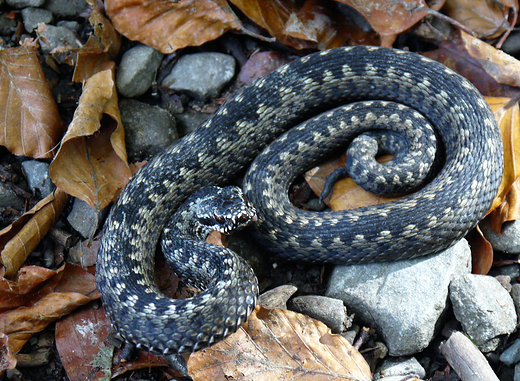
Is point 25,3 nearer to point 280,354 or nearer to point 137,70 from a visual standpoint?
point 137,70

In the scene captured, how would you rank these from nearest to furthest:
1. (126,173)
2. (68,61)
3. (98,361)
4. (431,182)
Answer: (98,361) → (431,182) → (126,173) → (68,61)

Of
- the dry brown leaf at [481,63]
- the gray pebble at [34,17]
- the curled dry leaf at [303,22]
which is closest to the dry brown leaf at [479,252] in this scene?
the dry brown leaf at [481,63]

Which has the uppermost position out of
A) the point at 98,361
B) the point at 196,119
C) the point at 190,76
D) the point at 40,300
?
the point at 190,76

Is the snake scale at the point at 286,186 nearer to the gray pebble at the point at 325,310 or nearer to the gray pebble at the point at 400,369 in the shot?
the gray pebble at the point at 325,310

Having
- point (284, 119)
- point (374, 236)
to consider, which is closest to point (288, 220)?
point (374, 236)

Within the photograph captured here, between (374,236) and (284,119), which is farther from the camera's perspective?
(284,119)

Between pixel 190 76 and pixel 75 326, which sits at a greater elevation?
pixel 190 76

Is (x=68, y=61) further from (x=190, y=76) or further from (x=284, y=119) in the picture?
(x=284, y=119)
